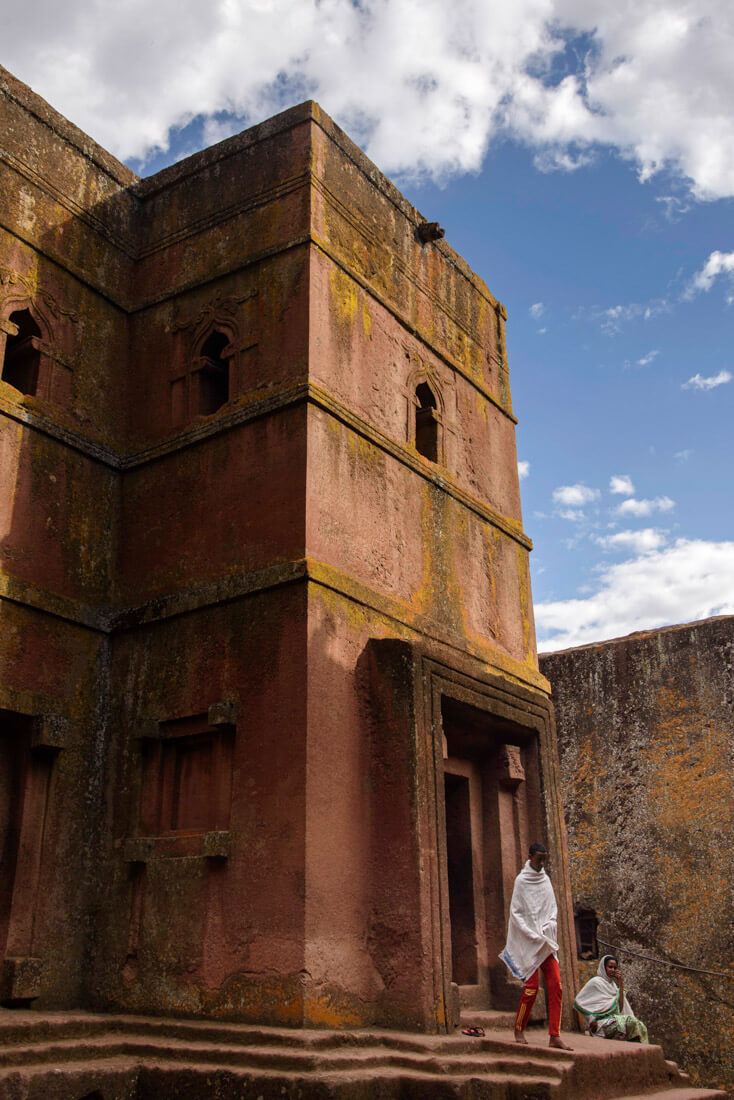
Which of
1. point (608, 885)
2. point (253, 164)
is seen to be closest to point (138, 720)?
point (253, 164)

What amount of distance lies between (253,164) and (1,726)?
16.0 ft

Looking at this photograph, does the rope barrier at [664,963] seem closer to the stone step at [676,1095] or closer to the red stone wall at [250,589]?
the red stone wall at [250,589]

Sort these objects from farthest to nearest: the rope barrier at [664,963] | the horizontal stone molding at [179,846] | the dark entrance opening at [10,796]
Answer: the rope barrier at [664,963] → the dark entrance opening at [10,796] → the horizontal stone molding at [179,846]

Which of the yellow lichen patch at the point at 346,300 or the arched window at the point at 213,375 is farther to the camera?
the arched window at the point at 213,375

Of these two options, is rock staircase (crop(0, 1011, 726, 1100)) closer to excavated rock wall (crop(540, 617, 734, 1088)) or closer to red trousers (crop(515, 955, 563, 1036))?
red trousers (crop(515, 955, 563, 1036))

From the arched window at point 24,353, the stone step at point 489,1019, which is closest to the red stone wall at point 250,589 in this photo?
the arched window at point 24,353

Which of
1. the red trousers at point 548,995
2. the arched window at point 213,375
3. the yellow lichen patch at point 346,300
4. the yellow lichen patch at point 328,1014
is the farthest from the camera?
the arched window at point 213,375

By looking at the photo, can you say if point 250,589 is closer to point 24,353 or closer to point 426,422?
point 24,353

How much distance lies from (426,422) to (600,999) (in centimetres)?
518

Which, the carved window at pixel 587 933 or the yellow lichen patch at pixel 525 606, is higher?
the yellow lichen patch at pixel 525 606

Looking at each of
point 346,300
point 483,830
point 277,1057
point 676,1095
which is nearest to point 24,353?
point 346,300

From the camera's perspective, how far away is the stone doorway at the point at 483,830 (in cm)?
818

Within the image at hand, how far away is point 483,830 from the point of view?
28.5ft

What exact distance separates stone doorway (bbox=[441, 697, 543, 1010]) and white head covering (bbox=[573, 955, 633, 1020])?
1703 mm
